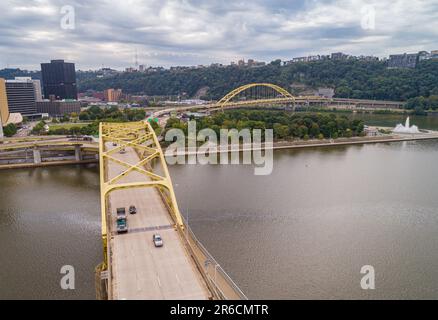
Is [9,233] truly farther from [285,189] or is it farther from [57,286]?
[285,189]

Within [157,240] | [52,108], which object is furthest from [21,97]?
[157,240]

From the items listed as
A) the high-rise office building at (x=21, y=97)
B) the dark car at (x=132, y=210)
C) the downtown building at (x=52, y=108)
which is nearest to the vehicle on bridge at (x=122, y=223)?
the dark car at (x=132, y=210)

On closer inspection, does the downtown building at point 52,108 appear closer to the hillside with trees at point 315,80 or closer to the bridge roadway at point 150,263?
the hillside with trees at point 315,80

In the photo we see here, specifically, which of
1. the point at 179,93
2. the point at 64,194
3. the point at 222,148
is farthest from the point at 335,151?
the point at 179,93

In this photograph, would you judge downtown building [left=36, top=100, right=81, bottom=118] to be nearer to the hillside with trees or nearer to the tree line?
the tree line

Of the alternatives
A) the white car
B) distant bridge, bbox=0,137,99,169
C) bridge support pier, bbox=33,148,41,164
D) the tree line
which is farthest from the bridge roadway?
the tree line

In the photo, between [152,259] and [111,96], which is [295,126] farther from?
[111,96]
